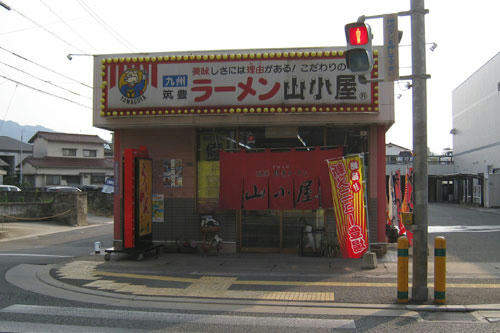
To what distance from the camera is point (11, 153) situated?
56.7 metres

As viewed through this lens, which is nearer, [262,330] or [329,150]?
[262,330]

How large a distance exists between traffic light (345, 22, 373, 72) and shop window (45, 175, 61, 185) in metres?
46.9

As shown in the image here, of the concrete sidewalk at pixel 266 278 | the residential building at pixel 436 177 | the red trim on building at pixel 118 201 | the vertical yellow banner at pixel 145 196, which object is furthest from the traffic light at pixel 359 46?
the residential building at pixel 436 177

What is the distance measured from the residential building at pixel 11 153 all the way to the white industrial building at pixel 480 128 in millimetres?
51658

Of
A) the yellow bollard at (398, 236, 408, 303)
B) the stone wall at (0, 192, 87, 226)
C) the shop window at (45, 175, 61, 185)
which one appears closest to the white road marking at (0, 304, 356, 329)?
the yellow bollard at (398, 236, 408, 303)

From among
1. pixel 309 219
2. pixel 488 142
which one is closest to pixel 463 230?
pixel 309 219

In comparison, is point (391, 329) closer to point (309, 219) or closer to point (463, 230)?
point (309, 219)

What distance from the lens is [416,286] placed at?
6965mm

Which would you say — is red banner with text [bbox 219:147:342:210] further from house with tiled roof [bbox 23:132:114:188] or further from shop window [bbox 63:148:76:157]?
shop window [bbox 63:148:76:157]

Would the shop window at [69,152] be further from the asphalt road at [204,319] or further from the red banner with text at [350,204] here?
the red banner with text at [350,204]

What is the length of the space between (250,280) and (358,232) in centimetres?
270

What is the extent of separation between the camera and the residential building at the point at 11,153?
181 feet

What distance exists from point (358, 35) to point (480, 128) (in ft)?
122

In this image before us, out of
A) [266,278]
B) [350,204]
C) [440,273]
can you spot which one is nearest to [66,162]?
[266,278]
